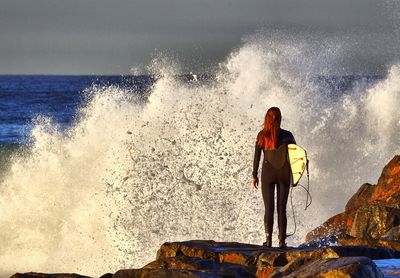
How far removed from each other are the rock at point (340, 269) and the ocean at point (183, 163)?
23.9 ft

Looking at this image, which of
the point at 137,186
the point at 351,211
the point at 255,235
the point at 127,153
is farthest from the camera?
the point at 127,153

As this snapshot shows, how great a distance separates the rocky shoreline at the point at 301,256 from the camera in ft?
22.7

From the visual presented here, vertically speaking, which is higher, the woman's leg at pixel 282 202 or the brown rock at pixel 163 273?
the woman's leg at pixel 282 202

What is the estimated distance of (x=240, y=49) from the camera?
834 inches

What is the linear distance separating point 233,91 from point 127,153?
3.64m

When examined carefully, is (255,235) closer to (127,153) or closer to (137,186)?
(137,186)

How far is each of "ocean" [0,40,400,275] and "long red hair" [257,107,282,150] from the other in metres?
4.90

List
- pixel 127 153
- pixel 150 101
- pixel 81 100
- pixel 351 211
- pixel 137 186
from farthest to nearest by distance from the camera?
1. pixel 81 100
2. pixel 150 101
3. pixel 127 153
4. pixel 137 186
5. pixel 351 211

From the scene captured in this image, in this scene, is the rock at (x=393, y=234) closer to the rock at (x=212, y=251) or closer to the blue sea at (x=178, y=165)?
the rock at (x=212, y=251)

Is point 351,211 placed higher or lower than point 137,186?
lower

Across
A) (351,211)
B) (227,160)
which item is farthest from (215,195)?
(351,211)

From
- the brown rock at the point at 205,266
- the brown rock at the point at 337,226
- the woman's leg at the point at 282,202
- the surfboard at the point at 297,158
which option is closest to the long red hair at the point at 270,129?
the surfboard at the point at 297,158

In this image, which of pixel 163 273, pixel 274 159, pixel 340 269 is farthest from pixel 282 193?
pixel 340 269

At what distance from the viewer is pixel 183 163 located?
679 inches
